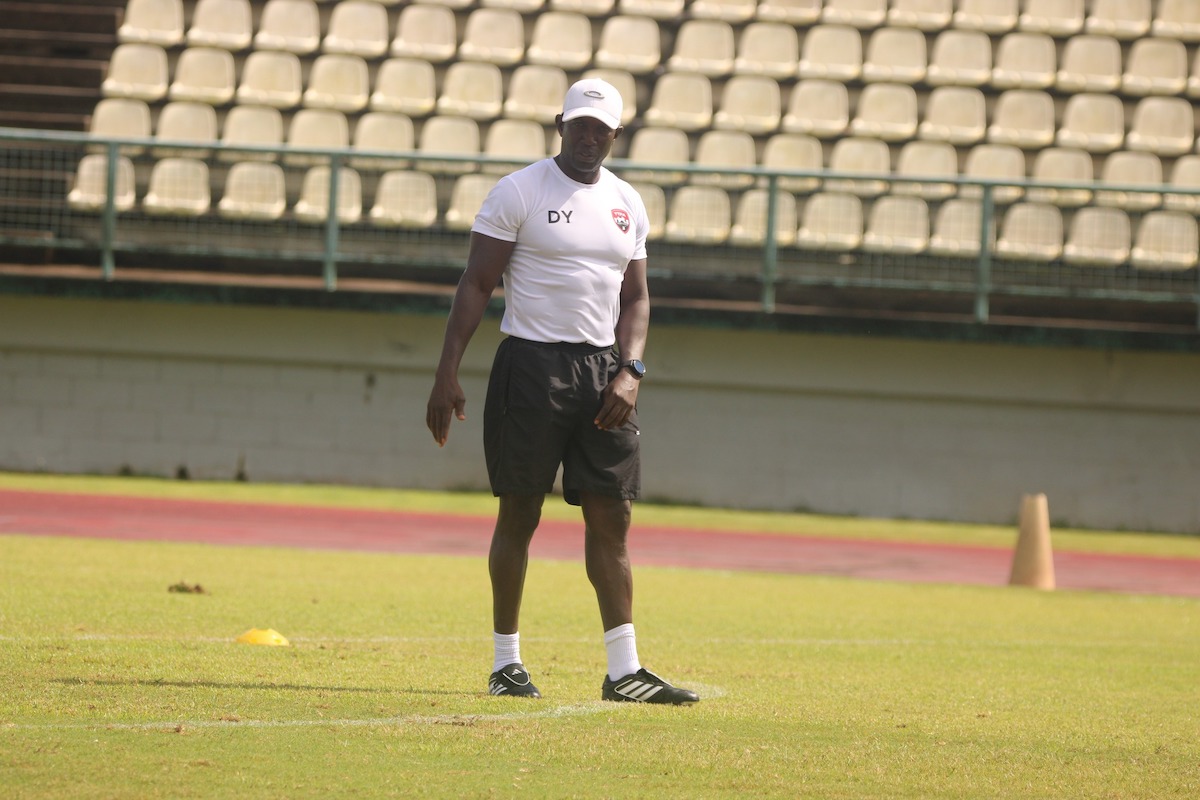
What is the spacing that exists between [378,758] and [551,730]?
686mm

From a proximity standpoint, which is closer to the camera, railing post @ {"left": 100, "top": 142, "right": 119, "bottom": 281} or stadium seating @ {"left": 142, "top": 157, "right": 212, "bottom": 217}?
railing post @ {"left": 100, "top": 142, "right": 119, "bottom": 281}

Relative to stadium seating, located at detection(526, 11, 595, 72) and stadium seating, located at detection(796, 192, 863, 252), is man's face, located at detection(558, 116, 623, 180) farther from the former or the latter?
stadium seating, located at detection(526, 11, 595, 72)

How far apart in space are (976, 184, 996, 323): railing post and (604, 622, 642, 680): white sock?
10.7 metres

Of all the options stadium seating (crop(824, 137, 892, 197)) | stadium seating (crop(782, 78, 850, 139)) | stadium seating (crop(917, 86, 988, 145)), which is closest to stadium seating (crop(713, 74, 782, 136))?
stadium seating (crop(782, 78, 850, 139))

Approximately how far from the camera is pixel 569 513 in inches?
611

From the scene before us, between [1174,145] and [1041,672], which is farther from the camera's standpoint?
[1174,145]

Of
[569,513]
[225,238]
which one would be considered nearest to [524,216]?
[569,513]

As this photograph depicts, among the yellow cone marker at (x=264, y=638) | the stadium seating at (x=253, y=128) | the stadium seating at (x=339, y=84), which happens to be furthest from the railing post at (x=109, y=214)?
the yellow cone marker at (x=264, y=638)

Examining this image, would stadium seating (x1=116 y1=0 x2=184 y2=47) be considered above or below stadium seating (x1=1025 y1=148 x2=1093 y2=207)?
above

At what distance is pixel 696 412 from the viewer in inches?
647

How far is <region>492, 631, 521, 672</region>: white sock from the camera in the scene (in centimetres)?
570

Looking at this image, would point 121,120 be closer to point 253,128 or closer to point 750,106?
point 253,128

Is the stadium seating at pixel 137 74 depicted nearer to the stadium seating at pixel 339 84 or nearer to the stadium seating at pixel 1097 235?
the stadium seating at pixel 339 84

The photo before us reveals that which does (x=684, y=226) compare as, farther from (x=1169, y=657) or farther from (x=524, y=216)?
(x=524, y=216)
